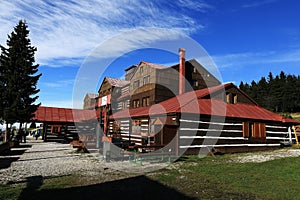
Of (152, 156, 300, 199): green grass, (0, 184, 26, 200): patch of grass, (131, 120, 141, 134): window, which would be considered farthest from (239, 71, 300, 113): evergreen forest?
(0, 184, 26, 200): patch of grass

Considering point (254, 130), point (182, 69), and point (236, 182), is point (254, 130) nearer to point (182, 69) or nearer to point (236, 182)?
point (236, 182)

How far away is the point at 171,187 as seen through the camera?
7.31 meters

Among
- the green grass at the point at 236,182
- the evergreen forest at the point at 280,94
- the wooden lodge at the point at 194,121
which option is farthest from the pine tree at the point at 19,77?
the evergreen forest at the point at 280,94

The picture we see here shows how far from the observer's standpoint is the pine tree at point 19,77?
23234mm

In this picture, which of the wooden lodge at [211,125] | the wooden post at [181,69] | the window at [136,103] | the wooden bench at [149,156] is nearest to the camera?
the wooden bench at [149,156]

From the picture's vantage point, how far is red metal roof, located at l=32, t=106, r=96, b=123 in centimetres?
3170

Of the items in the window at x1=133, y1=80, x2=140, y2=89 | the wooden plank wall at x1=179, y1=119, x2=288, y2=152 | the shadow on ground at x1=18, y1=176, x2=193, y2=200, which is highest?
the window at x1=133, y1=80, x2=140, y2=89

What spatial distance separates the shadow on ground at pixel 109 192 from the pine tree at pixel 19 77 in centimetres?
1828

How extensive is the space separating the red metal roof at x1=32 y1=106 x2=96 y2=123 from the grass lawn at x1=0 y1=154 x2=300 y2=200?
24.7 m

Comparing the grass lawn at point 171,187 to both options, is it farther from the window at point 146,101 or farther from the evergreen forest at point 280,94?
the evergreen forest at point 280,94

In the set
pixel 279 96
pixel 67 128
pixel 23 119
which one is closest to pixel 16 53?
pixel 23 119

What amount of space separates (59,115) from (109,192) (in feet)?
99.3

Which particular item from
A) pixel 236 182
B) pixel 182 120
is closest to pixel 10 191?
pixel 236 182

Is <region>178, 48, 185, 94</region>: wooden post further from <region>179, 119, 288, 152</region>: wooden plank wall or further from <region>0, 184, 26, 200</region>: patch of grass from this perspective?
<region>0, 184, 26, 200</region>: patch of grass
